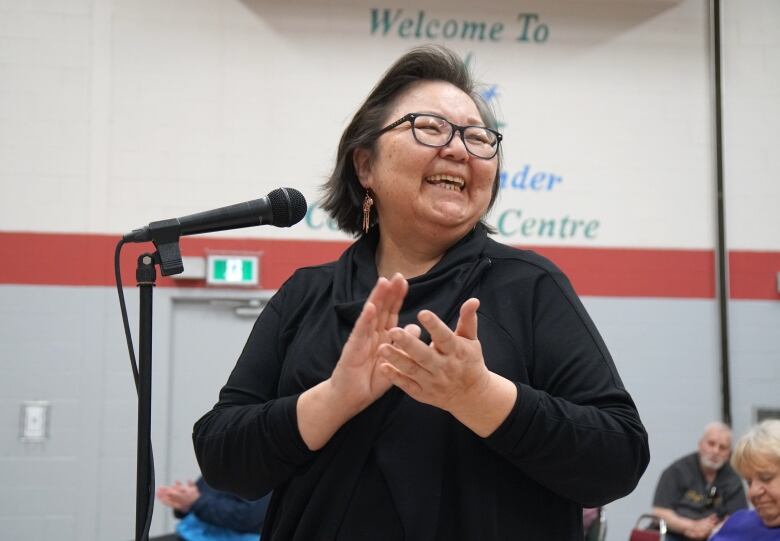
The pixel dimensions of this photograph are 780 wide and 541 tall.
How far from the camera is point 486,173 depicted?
148 cm

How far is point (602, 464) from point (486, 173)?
0.52m

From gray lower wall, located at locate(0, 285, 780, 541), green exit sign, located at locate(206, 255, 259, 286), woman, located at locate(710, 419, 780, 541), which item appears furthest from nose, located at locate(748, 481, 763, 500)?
green exit sign, located at locate(206, 255, 259, 286)

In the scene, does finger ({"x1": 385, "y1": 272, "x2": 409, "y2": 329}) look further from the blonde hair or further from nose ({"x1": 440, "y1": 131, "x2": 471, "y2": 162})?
the blonde hair

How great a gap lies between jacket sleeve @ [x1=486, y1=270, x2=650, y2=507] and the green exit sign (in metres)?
4.31

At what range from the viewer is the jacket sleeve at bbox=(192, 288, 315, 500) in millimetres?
1309

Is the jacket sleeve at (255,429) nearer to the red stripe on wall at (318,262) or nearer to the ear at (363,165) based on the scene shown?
the ear at (363,165)

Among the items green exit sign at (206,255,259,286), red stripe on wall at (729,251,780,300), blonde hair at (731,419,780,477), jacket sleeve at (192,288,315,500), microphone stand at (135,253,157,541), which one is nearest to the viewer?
jacket sleeve at (192,288,315,500)

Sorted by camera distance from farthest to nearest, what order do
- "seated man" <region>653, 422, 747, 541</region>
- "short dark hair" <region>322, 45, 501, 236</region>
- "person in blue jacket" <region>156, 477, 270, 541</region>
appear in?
"seated man" <region>653, 422, 747, 541</region> → "person in blue jacket" <region>156, 477, 270, 541</region> → "short dark hair" <region>322, 45, 501, 236</region>

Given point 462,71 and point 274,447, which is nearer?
point 274,447

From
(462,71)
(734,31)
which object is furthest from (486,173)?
(734,31)

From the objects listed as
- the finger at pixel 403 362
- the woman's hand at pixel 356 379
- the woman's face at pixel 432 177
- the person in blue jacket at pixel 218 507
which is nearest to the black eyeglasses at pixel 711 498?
the person in blue jacket at pixel 218 507

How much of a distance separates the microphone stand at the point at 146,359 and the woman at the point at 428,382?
10cm

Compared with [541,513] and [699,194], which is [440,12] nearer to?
[699,194]

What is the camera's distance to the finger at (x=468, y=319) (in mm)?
1117
